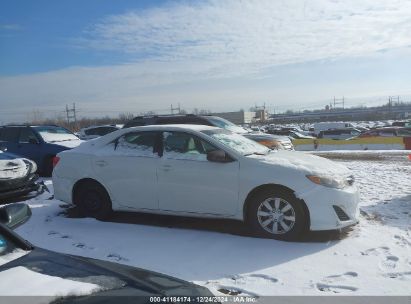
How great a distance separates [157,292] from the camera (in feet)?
7.91

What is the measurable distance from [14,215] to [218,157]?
344 cm

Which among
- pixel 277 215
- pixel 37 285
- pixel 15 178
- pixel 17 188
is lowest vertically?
pixel 277 215

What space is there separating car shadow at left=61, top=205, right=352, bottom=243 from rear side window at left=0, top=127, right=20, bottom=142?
6154mm

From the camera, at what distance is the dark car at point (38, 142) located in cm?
1241

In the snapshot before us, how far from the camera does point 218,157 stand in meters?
6.24

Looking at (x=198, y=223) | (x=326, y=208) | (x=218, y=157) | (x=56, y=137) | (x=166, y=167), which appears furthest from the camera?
(x=56, y=137)

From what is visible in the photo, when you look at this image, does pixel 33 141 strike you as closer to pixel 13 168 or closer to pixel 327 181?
pixel 13 168

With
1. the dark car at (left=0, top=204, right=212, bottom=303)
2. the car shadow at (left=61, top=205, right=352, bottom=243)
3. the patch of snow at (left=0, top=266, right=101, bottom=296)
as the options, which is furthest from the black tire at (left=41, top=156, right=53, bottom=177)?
the patch of snow at (left=0, top=266, right=101, bottom=296)

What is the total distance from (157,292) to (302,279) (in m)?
2.54

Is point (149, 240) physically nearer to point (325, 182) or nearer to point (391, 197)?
point (325, 182)

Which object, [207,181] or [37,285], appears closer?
[37,285]

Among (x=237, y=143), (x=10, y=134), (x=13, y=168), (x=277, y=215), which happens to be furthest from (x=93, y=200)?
(x=10, y=134)

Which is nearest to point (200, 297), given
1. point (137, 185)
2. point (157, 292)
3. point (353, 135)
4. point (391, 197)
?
point (157, 292)

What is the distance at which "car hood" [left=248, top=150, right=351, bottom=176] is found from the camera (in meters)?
5.93
